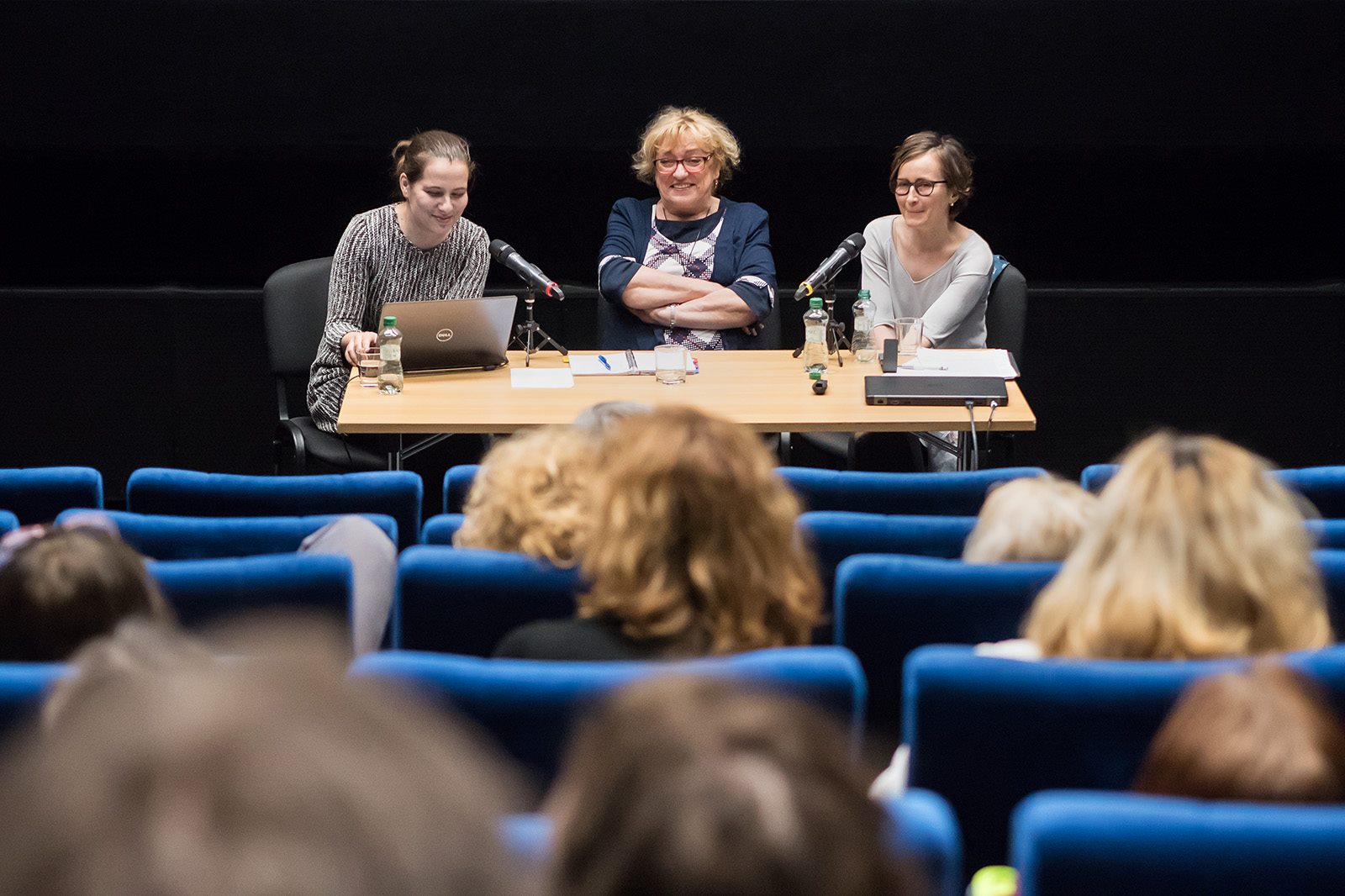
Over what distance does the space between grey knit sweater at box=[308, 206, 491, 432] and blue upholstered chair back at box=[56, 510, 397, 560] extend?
1.79 m

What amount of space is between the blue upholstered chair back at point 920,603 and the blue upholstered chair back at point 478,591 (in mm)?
407

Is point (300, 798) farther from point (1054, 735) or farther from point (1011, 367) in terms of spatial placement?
point (1011, 367)

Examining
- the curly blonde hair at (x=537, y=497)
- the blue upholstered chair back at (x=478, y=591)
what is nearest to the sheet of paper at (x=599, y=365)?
the curly blonde hair at (x=537, y=497)

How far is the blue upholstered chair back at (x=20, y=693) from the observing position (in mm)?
1565

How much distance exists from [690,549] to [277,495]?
4.00 ft

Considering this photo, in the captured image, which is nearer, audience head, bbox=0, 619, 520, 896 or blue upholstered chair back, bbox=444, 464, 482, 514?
audience head, bbox=0, 619, 520, 896

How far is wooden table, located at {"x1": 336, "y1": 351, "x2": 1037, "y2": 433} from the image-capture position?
3.68 m

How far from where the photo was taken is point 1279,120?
5543 millimetres

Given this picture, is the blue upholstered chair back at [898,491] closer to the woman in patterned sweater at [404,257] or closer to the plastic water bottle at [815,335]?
the plastic water bottle at [815,335]

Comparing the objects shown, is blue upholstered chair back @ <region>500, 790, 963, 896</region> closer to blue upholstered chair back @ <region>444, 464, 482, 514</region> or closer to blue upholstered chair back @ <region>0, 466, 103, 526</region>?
blue upholstered chair back @ <region>444, 464, 482, 514</region>

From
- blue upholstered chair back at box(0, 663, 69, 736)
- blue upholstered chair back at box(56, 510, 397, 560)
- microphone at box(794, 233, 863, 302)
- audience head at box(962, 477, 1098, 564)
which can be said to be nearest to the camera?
blue upholstered chair back at box(0, 663, 69, 736)

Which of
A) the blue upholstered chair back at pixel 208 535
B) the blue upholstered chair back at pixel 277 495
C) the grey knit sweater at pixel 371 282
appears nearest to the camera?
the blue upholstered chair back at pixel 208 535

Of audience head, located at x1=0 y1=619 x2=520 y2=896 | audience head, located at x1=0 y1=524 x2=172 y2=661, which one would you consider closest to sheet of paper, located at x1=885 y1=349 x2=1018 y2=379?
audience head, located at x1=0 y1=524 x2=172 y2=661

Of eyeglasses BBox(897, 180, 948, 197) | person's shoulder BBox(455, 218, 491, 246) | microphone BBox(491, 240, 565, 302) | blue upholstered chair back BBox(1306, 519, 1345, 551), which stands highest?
eyeglasses BBox(897, 180, 948, 197)
